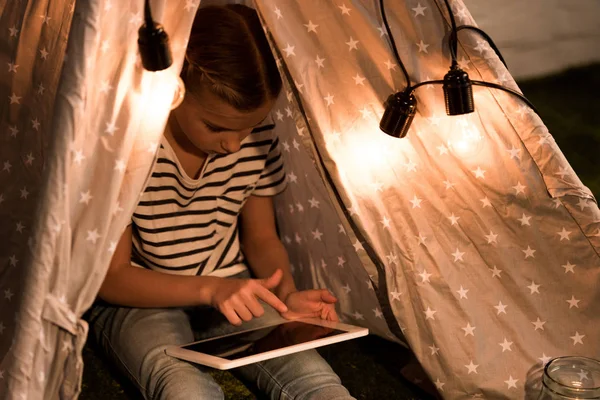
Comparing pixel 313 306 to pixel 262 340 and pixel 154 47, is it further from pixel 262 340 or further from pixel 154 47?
pixel 154 47

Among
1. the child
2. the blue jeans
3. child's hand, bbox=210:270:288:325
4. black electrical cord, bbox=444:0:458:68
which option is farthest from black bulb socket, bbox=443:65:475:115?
the blue jeans

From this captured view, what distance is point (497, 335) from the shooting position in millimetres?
1490

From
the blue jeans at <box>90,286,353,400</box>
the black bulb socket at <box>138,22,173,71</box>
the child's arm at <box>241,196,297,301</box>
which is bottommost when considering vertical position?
the blue jeans at <box>90,286,353,400</box>

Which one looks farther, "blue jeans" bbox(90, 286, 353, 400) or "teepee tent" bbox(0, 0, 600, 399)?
"blue jeans" bbox(90, 286, 353, 400)

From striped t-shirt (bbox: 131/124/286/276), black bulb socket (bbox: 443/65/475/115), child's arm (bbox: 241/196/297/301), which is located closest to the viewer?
black bulb socket (bbox: 443/65/475/115)

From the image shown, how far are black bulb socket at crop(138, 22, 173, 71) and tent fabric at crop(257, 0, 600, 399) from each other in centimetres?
28

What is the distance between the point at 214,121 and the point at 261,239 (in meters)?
0.41

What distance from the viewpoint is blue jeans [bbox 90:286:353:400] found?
1.40 metres

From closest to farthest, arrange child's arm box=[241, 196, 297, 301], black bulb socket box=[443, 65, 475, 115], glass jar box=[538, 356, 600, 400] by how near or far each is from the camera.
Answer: black bulb socket box=[443, 65, 475, 115] < glass jar box=[538, 356, 600, 400] < child's arm box=[241, 196, 297, 301]

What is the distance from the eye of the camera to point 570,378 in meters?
1.44

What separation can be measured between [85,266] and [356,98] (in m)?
0.55

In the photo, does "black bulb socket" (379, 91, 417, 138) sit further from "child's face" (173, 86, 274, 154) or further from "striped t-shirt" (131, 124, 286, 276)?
"striped t-shirt" (131, 124, 286, 276)

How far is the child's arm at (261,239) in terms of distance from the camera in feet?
5.63

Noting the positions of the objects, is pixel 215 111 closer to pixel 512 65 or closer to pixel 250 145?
pixel 250 145
